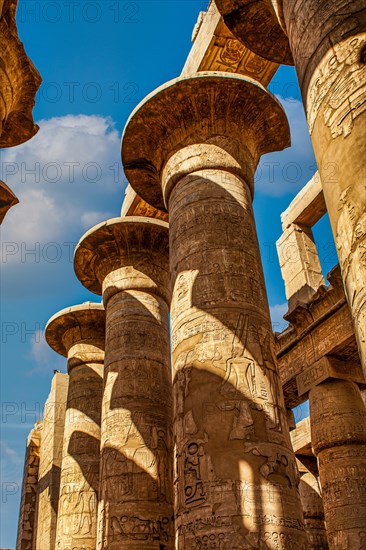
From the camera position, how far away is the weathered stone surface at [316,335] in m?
10.8

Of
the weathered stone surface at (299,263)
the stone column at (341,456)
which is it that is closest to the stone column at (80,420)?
the stone column at (341,456)

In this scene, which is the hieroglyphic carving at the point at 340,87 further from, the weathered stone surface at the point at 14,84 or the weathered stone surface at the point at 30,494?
the weathered stone surface at the point at 30,494

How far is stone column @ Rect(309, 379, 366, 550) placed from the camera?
9.04 metres

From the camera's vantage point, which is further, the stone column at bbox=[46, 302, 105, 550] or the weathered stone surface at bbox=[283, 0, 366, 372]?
the stone column at bbox=[46, 302, 105, 550]

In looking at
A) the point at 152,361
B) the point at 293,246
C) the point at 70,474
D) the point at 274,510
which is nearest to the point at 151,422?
the point at 152,361

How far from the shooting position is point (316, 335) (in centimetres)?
1164

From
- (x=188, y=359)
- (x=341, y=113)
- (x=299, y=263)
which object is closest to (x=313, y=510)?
(x=299, y=263)

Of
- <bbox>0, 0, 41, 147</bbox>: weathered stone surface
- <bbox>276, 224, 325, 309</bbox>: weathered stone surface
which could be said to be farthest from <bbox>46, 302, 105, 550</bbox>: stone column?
<bbox>0, 0, 41, 147</bbox>: weathered stone surface

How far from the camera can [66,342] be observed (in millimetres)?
13305

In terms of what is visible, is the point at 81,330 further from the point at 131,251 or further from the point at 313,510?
the point at 313,510

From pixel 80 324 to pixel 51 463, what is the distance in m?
4.39

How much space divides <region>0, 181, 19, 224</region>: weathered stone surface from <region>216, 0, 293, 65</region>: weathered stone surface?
3.35 meters

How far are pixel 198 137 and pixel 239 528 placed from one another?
16.9ft

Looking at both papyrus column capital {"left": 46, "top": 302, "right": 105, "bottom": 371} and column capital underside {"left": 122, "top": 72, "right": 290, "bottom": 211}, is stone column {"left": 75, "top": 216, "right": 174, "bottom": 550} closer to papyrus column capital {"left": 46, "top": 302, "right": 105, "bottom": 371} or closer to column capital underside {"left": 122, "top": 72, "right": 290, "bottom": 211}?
papyrus column capital {"left": 46, "top": 302, "right": 105, "bottom": 371}
